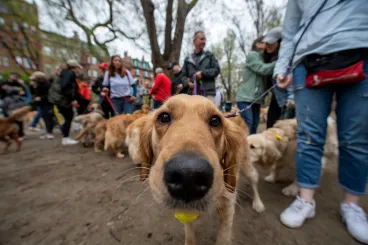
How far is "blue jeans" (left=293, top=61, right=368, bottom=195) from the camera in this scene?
5.68 feet

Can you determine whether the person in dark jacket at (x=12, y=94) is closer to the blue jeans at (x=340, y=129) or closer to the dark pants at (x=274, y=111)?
the dark pants at (x=274, y=111)

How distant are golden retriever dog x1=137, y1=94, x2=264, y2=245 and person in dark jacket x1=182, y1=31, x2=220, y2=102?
7.05 ft

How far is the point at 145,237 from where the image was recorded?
6.20 feet

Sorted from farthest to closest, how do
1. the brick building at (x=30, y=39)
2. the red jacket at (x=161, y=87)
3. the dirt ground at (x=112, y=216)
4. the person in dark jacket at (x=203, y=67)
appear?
1. the brick building at (x=30, y=39)
2. the red jacket at (x=161, y=87)
3. the person in dark jacket at (x=203, y=67)
4. the dirt ground at (x=112, y=216)

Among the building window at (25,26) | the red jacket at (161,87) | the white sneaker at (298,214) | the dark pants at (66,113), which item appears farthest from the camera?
the building window at (25,26)

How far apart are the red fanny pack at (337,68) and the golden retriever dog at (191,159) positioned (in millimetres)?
1005

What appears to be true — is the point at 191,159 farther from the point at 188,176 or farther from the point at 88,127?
the point at 88,127

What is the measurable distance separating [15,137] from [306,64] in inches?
299

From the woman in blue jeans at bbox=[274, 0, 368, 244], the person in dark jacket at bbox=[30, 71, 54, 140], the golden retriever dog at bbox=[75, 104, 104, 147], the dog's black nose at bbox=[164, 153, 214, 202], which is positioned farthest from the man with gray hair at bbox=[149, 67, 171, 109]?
the person in dark jacket at bbox=[30, 71, 54, 140]

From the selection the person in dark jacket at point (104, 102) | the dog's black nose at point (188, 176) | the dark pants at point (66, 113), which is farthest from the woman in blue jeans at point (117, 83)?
the dog's black nose at point (188, 176)

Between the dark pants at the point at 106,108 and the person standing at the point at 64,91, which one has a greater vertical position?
the person standing at the point at 64,91

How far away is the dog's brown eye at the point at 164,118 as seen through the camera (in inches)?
64.1

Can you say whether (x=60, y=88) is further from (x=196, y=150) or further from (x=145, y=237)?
(x=196, y=150)

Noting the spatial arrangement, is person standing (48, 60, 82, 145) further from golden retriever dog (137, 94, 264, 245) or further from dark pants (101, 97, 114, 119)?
golden retriever dog (137, 94, 264, 245)
